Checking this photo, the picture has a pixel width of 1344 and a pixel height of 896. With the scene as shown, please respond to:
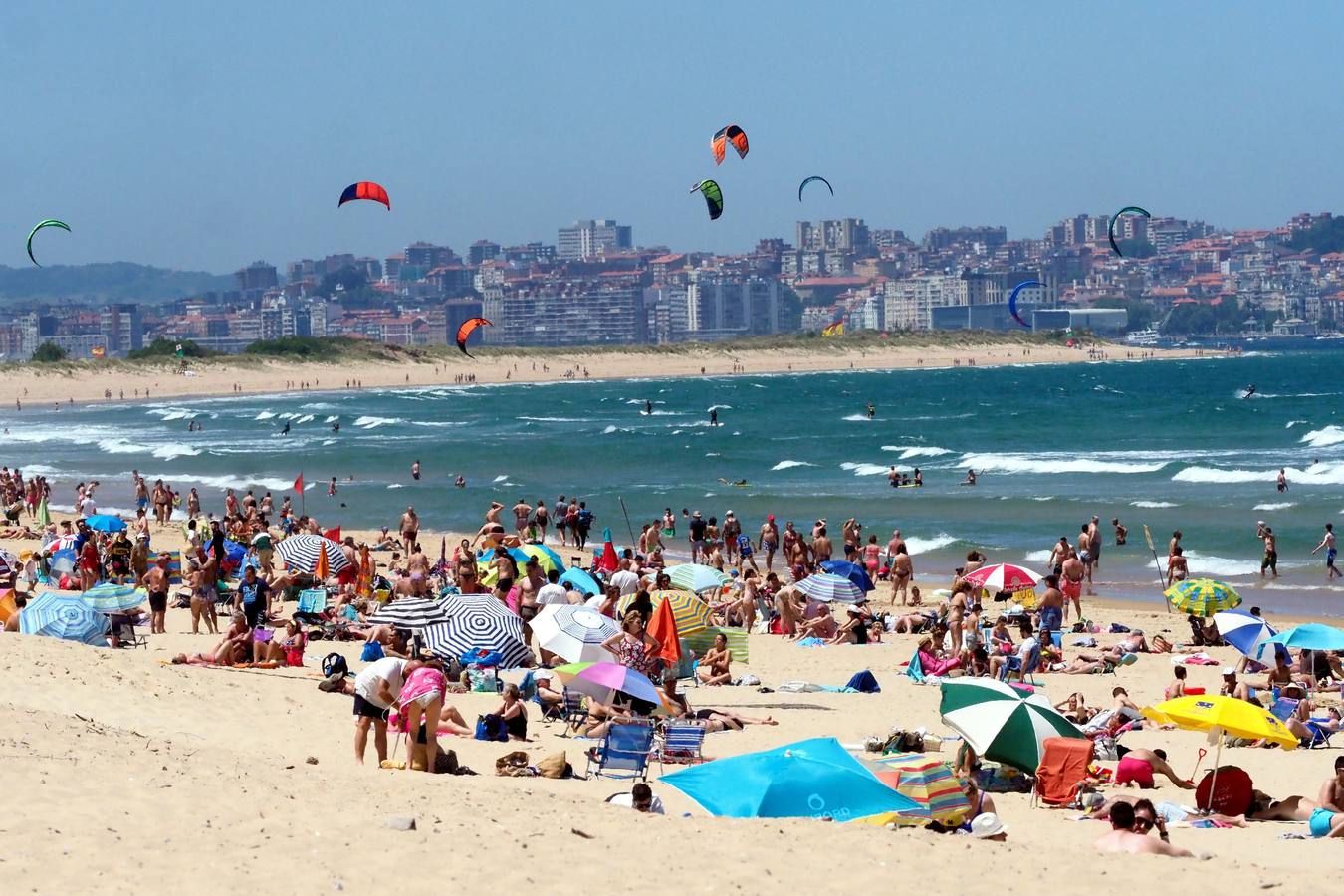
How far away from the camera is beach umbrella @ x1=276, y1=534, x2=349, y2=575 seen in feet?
59.3

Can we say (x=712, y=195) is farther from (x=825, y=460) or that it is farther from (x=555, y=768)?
(x=555, y=768)

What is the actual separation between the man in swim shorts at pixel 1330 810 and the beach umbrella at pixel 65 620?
890 cm

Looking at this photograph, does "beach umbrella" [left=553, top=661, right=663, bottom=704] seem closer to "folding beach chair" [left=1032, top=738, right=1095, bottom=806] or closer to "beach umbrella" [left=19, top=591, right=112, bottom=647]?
"folding beach chair" [left=1032, top=738, right=1095, bottom=806]

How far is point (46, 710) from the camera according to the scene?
30.5 feet

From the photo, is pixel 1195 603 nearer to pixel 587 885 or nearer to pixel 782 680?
pixel 782 680

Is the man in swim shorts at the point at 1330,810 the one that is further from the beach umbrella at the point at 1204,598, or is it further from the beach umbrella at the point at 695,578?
the beach umbrella at the point at 695,578

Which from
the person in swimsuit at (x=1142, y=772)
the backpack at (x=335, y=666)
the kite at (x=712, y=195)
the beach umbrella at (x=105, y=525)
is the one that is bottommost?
A: the person in swimsuit at (x=1142, y=772)

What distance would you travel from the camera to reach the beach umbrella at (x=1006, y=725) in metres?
9.55

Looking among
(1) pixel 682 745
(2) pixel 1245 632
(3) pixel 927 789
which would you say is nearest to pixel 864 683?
(1) pixel 682 745

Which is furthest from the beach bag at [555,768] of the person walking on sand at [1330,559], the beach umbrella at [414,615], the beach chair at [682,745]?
the person walking on sand at [1330,559]

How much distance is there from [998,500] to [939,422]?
96.5 ft

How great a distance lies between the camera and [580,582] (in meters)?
16.1

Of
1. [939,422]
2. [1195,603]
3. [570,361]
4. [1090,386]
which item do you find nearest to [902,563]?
[1195,603]

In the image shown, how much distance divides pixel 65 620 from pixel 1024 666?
7.66m
